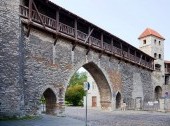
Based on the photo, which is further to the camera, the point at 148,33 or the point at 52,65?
the point at 148,33

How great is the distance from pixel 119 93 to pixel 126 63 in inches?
139

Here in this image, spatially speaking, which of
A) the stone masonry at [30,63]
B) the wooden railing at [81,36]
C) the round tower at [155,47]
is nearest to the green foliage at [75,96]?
the round tower at [155,47]

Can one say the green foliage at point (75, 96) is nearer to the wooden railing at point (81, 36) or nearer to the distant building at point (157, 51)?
the distant building at point (157, 51)

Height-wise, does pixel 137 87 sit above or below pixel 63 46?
below

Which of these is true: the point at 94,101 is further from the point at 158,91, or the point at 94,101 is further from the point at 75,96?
the point at 158,91

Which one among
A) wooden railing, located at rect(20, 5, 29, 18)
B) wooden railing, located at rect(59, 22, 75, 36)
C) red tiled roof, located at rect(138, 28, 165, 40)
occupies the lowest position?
wooden railing, located at rect(59, 22, 75, 36)

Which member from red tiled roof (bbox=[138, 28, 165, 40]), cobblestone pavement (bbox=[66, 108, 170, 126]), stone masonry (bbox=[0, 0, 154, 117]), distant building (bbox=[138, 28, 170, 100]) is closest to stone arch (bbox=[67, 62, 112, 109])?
stone masonry (bbox=[0, 0, 154, 117])

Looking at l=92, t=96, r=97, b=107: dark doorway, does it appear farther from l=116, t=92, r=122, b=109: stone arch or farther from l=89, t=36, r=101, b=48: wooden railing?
l=89, t=36, r=101, b=48: wooden railing

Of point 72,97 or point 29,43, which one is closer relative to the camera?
point 29,43

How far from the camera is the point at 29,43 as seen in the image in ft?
59.3

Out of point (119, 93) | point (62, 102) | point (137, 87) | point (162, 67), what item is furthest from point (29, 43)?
point (162, 67)

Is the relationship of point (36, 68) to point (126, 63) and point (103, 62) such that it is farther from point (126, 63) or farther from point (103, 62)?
point (126, 63)

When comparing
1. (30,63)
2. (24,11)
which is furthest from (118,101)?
(24,11)

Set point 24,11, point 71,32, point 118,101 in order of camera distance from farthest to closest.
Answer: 1. point 118,101
2. point 71,32
3. point 24,11
